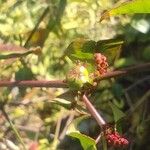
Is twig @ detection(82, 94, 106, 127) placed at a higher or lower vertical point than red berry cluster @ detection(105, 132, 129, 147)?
higher

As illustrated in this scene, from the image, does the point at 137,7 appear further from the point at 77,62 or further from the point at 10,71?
the point at 10,71

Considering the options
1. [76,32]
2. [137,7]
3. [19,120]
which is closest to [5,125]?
[19,120]

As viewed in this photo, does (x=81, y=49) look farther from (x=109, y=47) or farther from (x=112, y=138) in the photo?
(x=112, y=138)

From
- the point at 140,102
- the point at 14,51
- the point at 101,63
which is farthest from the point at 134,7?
the point at 140,102

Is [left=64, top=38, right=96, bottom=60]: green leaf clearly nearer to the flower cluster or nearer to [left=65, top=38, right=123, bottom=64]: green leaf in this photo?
[left=65, top=38, right=123, bottom=64]: green leaf

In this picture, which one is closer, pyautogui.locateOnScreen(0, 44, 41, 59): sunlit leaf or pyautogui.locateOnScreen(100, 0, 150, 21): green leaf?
pyautogui.locateOnScreen(100, 0, 150, 21): green leaf

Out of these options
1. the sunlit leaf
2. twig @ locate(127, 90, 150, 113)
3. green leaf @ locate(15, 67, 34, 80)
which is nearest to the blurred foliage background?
twig @ locate(127, 90, 150, 113)

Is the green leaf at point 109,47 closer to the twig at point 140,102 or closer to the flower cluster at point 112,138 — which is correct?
the flower cluster at point 112,138

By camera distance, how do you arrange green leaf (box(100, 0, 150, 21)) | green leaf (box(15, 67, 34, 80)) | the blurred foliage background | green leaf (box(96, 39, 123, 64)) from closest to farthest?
green leaf (box(100, 0, 150, 21)) < green leaf (box(96, 39, 123, 64)) < green leaf (box(15, 67, 34, 80)) < the blurred foliage background
